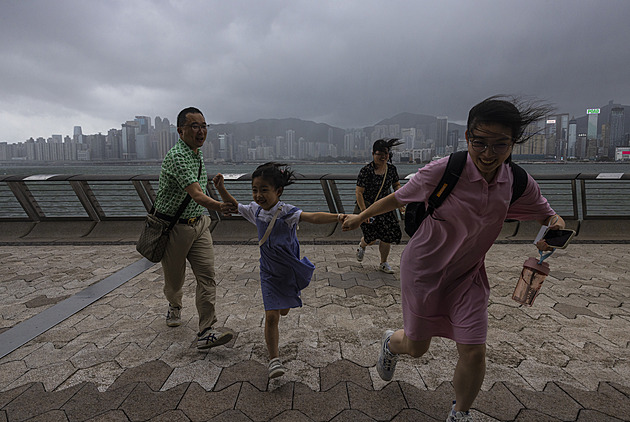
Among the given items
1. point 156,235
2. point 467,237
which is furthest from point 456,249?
point 156,235

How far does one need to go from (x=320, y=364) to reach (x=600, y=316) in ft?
8.93

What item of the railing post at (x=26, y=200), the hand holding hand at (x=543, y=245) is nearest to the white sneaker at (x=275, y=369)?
the hand holding hand at (x=543, y=245)

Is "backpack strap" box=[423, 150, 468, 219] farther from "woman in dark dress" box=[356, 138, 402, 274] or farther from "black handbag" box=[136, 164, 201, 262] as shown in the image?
"woman in dark dress" box=[356, 138, 402, 274]

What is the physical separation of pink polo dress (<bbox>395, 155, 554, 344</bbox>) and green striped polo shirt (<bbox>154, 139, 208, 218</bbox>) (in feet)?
5.32

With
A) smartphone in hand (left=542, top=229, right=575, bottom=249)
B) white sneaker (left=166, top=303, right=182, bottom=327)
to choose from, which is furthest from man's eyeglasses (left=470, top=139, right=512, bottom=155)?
white sneaker (left=166, top=303, right=182, bottom=327)

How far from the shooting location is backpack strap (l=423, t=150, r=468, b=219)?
1.83 metres

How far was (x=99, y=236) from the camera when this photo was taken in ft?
24.6

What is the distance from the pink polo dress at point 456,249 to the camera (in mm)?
→ 1812

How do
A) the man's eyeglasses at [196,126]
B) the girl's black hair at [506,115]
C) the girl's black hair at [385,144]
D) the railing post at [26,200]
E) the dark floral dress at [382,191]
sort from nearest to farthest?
the girl's black hair at [506,115], the man's eyeglasses at [196,126], the girl's black hair at [385,144], the dark floral dress at [382,191], the railing post at [26,200]

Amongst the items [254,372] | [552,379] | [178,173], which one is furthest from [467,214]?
[178,173]

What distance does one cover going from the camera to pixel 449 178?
1.84m

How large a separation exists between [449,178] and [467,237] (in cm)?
29

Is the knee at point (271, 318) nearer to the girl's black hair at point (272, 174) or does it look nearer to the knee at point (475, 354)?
the girl's black hair at point (272, 174)

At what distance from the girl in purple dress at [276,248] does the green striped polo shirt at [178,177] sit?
384mm
